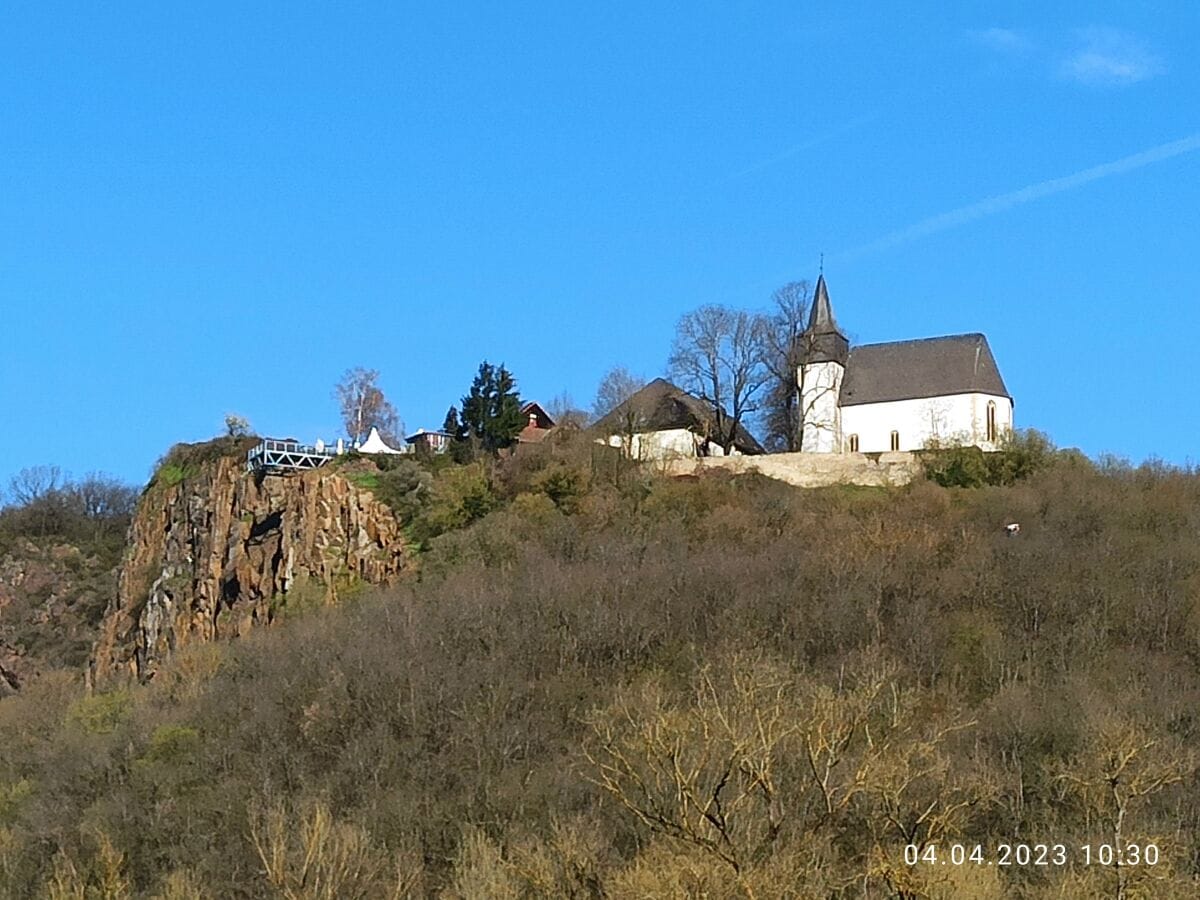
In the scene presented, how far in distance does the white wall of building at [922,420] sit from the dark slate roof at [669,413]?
4.16 meters

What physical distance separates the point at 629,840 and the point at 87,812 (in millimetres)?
14392

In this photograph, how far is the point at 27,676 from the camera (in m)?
74.9

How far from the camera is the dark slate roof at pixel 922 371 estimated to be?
6456cm

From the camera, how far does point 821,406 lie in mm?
66812

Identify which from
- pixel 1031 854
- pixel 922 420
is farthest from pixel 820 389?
pixel 1031 854

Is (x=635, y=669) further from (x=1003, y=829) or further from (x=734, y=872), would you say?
(x=734, y=872)

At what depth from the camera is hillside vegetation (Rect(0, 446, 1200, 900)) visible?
85.1 feet

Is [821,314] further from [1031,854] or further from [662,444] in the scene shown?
[1031,854]

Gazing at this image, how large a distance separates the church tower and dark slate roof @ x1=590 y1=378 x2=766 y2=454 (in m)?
2.50

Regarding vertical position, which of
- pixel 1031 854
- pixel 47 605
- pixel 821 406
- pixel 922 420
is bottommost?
pixel 1031 854

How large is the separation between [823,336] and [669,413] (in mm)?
7244

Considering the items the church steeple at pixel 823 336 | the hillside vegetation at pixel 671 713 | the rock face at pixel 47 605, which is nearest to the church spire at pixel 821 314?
the church steeple at pixel 823 336

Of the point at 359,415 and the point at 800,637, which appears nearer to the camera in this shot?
the point at 800,637

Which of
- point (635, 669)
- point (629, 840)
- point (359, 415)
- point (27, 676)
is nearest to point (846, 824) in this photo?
point (629, 840)
